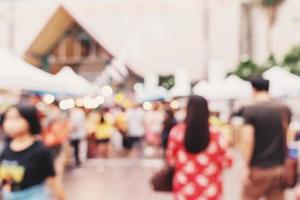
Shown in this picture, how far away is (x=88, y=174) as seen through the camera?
15133 mm

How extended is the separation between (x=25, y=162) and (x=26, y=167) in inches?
1.3

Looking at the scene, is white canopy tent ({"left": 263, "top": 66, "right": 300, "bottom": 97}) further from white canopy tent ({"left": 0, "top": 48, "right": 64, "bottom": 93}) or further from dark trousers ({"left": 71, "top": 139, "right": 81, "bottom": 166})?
white canopy tent ({"left": 0, "top": 48, "right": 64, "bottom": 93})

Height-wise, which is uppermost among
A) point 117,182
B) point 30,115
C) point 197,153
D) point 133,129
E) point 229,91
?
point 30,115

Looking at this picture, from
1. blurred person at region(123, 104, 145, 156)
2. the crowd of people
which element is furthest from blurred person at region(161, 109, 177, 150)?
the crowd of people

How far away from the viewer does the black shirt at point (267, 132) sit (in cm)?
588

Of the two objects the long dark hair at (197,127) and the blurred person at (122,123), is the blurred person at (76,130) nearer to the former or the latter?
the blurred person at (122,123)

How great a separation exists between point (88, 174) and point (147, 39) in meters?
25.8

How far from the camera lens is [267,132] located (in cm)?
589

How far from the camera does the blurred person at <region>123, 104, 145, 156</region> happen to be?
1833cm

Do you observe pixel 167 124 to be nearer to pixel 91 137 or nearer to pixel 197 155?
pixel 91 137

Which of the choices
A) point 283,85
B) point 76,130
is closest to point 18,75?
point 76,130

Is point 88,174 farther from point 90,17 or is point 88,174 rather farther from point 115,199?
point 90,17

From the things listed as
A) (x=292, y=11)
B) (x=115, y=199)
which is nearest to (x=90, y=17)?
(x=292, y=11)

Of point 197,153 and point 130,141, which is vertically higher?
point 197,153
